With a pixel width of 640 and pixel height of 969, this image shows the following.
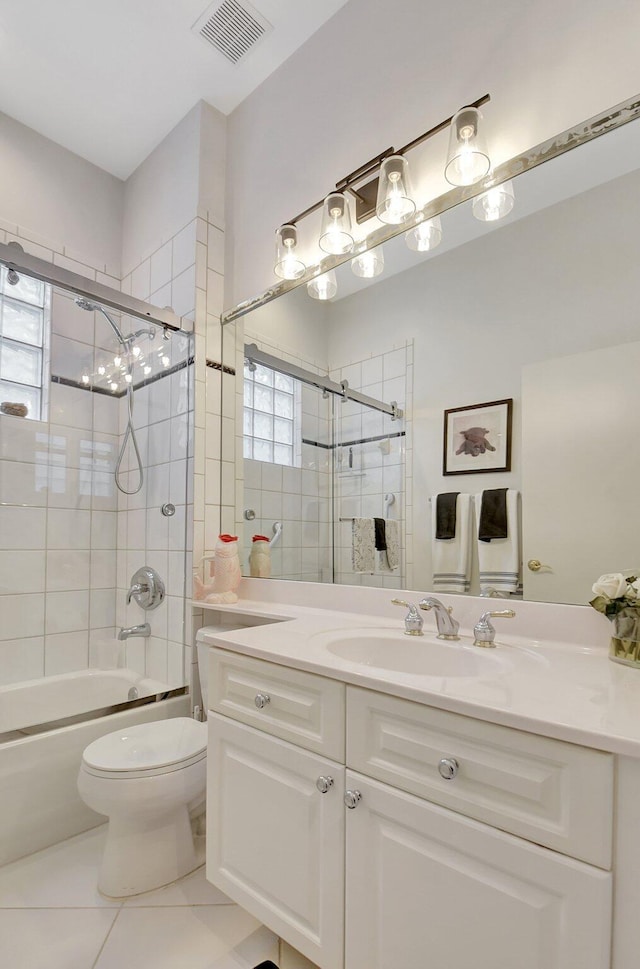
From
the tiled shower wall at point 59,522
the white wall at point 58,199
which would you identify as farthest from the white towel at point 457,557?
the white wall at point 58,199

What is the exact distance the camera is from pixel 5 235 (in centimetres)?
225

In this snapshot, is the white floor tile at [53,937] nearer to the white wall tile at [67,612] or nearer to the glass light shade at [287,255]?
the white wall tile at [67,612]

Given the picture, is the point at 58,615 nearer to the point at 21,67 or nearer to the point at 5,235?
the point at 5,235

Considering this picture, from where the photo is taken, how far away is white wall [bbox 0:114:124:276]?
7.53ft

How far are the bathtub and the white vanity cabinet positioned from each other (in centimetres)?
74

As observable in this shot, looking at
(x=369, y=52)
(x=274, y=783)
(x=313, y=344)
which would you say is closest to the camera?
(x=274, y=783)

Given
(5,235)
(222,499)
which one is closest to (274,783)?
(222,499)

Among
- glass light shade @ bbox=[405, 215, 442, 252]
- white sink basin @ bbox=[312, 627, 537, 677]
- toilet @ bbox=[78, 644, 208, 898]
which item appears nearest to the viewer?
white sink basin @ bbox=[312, 627, 537, 677]

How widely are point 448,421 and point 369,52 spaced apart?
1352 mm

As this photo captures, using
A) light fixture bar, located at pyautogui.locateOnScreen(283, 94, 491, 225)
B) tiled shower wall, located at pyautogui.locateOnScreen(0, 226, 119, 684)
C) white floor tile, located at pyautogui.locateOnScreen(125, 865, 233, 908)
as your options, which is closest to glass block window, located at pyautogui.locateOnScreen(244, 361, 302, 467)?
light fixture bar, located at pyautogui.locateOnScreen(283, 94, 491, 225)

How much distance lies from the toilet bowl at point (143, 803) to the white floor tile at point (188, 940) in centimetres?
10

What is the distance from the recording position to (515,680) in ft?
3.04

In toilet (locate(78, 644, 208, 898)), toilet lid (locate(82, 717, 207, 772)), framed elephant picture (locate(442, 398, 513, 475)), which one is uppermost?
framed elephant picture (locate(442, 398, 513, 475))

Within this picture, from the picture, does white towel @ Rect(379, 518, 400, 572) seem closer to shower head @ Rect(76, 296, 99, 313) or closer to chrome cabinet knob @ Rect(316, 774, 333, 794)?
chrome cabinet knob @ Rect(316, 774, 333, 794)
